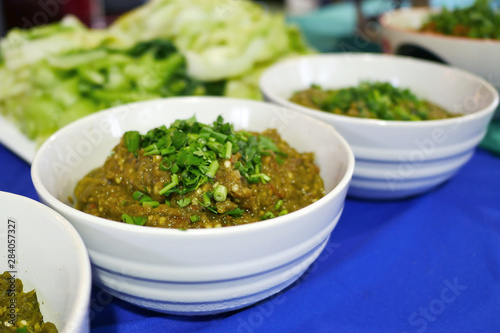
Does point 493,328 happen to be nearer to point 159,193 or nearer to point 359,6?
point 159,193

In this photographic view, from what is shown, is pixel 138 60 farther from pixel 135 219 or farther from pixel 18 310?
pixel 18 310

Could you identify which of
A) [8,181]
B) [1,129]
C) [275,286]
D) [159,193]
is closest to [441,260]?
[275,286]

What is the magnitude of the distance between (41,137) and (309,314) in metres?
1.62

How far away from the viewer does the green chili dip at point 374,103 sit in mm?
1999

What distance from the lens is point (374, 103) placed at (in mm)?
2043

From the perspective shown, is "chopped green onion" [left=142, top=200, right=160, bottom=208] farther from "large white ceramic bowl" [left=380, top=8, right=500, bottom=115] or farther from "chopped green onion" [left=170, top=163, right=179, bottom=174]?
"large white ceramic bowl" [left=380, top=8, right=500, bottom=115]

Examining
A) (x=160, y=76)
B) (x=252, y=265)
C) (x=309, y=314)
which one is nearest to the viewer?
(x=252, y=265)

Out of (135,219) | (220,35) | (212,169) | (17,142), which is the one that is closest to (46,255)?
(135,219)

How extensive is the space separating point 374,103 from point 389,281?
33.9 inches

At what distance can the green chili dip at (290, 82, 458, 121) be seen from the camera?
1999 millimetres

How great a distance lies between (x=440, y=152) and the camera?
178cm

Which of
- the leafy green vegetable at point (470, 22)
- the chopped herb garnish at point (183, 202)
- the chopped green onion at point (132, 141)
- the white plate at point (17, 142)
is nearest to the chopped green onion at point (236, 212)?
the chopped herb garnish at point (183, 202)

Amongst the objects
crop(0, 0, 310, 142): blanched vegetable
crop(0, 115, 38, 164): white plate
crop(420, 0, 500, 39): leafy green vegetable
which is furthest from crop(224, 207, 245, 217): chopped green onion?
crop(420, 0, 500, 39): leafy green vegetable

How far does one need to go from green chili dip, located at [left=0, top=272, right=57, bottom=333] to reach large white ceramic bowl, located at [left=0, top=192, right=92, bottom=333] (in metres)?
0.02
